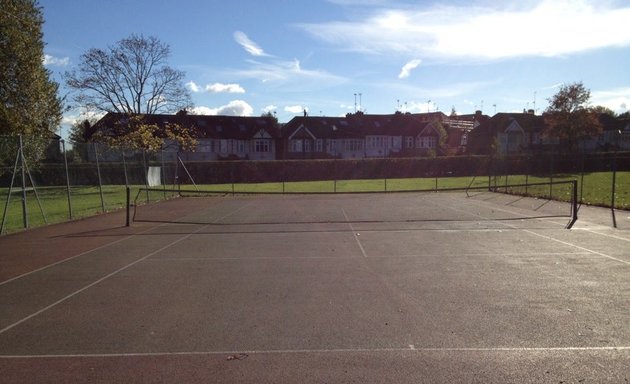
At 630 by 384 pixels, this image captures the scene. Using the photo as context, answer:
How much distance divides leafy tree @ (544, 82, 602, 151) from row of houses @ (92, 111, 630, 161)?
1343 cm

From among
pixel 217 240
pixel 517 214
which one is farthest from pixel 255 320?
pixel 517 214

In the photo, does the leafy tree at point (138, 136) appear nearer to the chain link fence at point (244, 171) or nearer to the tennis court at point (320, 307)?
the chain link fence at point (244, 171)

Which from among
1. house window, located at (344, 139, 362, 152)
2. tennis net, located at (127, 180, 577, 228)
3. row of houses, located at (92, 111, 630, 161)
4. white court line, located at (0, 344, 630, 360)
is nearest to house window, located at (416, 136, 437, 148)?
row of houses, located at (92, 111, 630, 161)

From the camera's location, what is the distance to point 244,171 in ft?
174

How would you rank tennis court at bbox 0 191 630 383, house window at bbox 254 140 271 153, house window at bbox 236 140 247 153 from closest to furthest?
tennis court at bbox 0 191 630 383 < house window at bbox 236 140 247 153 < house window at bbox 254 140 271 153

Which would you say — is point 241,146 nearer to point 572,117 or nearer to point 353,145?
point 353,145

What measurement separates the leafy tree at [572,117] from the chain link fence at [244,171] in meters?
5.44

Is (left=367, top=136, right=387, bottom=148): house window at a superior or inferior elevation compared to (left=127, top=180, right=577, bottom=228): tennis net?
superior

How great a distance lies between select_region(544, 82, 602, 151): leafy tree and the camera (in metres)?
57.3

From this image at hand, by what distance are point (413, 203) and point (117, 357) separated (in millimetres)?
20783

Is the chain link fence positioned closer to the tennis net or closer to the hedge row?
the hedge row

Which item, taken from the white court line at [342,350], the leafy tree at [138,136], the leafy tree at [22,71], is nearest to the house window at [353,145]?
the leafy tree at [138,136]

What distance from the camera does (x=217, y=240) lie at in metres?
14.1

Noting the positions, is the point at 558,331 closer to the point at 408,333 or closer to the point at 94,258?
the point at 408,333
